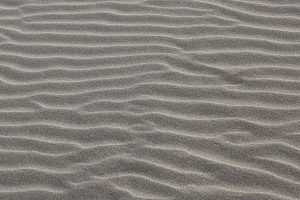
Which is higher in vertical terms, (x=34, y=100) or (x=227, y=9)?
(x=227, y=9)

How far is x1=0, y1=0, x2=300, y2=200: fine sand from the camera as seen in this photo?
3232 millimetres

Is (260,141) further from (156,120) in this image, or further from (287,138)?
(156,120)

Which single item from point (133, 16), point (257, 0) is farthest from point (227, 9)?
point (133, 16)

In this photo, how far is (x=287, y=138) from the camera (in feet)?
11.0

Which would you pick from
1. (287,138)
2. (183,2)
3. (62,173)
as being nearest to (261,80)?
(287,138)

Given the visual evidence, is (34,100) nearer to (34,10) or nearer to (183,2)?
(34,10)

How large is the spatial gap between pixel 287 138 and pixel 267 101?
1.12ft

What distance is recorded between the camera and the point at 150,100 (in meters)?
3.64

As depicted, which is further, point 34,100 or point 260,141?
point 34,100

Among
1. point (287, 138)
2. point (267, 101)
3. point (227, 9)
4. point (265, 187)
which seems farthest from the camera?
point (227, 9)

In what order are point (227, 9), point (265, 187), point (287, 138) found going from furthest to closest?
point (227, 9), point (287, 138), point (265, 187)

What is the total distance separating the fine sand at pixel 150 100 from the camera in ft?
10.6

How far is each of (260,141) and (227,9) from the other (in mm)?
1363

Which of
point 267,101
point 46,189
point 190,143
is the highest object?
point 267,101
